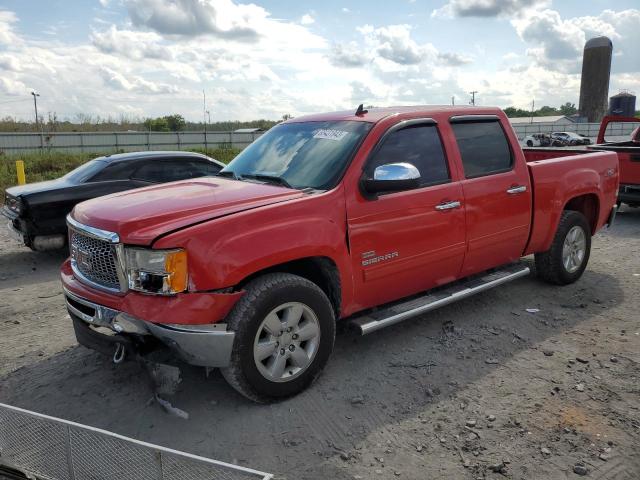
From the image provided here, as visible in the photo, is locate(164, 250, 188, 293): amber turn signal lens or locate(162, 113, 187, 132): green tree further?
locate(162, 113, 187, 132): green tree

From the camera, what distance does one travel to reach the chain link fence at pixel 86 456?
8.20 feet

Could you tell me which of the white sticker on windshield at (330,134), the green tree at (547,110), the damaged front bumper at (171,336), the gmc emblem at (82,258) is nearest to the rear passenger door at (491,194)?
the white sticker on windshield at (330,134)

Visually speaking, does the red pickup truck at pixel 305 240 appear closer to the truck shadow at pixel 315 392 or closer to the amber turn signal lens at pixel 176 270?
the amber turn signal lens at pixel 176 270

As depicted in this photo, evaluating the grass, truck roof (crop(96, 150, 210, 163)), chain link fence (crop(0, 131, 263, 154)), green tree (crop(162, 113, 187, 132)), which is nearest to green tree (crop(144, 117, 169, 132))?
green tree (crop(162, 113, 187, 132))

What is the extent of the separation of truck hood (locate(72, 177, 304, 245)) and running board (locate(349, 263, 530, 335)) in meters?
1.09

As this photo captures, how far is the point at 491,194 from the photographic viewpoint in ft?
15.7

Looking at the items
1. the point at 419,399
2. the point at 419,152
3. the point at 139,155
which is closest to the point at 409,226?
the point at 419,152

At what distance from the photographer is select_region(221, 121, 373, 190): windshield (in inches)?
157

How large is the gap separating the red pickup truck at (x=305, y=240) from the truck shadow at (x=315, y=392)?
25 cm

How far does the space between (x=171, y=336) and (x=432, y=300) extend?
7.25 feet

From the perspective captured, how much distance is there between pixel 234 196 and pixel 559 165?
3.53 meters

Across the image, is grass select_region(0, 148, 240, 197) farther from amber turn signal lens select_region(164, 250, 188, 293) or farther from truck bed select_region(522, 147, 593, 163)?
amber turn signal lens select_region(164, 250, 188, 293)

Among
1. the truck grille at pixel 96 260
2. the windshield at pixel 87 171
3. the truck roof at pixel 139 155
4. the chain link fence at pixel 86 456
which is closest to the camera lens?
the chain link fence at pixel 86 456

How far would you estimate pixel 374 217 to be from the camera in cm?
396
